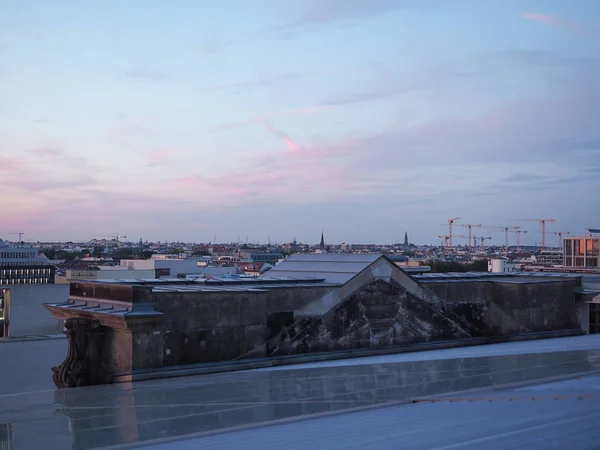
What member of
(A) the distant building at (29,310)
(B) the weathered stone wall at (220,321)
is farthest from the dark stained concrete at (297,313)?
(A) the distant building at (29,310)

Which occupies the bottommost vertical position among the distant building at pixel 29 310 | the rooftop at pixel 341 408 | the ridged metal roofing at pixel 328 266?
the distant building at pixel 29 310

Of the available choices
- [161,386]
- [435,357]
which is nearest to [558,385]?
[435,357]

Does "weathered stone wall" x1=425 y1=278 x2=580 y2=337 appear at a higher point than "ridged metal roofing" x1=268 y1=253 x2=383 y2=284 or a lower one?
lower

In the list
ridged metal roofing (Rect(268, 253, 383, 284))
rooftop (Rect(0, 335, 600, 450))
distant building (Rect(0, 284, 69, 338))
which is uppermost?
ridged metal roofing (Rect(268, 253, 383, 284))

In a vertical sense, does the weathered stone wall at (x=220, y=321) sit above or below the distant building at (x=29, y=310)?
above

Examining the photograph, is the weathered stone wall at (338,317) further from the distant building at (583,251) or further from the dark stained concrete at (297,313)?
the distant building at (583,251)

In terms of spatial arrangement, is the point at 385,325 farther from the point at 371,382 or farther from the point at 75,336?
the point at 75,336

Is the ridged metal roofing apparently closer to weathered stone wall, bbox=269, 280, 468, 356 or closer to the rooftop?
weathered stone wall, bbox=269, 280, 468, 356

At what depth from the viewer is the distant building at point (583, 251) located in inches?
3546

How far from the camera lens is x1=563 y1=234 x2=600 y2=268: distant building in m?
90.1

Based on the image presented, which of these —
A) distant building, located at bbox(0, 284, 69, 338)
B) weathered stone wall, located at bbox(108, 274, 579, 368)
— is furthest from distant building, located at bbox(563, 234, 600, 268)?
weathered stone wall, located at bbox(108, 274, 579, 368)

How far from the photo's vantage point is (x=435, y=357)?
1390 cm

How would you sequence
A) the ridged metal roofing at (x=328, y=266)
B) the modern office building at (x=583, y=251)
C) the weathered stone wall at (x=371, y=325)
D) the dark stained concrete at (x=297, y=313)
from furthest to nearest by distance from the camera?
the modern office building at (x=583, y=251), the ridged metal roofing at (x=328, y=266), the weathered stone wall at (x=371, y=325), the dark stained concrete at (x=297, y=313)

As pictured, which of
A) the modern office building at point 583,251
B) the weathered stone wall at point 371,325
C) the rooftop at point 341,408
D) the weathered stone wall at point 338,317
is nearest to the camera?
the rooftop at point 341,408
